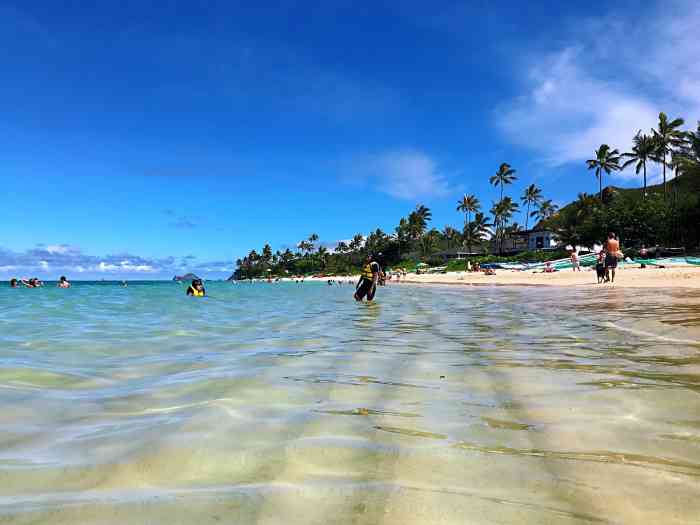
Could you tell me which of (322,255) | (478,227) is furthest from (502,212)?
(322,255)

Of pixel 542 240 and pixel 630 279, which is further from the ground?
pixel 542 240

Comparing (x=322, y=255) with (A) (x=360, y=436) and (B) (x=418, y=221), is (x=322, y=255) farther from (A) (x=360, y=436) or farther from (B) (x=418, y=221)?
(A) (x=360, y=436)

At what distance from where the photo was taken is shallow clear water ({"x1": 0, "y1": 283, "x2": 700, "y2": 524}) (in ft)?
5.27

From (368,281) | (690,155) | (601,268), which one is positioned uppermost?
(690,155)

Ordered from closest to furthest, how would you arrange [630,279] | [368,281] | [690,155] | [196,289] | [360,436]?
[360,436]
[368,281]
[630,279]
[196,289]
[690,155]

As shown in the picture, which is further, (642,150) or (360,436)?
(642,150)

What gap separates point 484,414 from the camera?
271 cm

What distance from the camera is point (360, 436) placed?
236 cm

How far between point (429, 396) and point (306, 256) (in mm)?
148571

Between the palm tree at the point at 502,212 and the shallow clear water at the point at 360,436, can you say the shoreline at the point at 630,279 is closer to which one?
the shallow clear water at the point at 360,436

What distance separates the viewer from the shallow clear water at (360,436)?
1.61 m

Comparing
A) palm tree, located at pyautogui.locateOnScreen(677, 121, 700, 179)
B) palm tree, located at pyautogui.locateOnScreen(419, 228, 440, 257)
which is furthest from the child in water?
palm tree, located at pyautogui.locateOnScreen(419, 228, 440, 257)

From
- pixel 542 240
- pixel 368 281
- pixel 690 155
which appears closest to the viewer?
pixel 368 281

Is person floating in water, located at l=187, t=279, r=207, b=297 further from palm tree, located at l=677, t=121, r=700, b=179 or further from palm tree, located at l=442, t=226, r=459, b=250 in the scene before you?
palm tree, located at l=442, t=226, r=459, b=250
